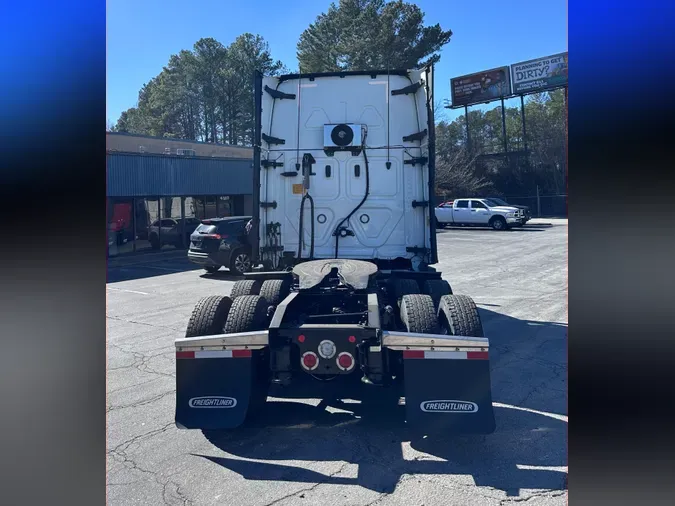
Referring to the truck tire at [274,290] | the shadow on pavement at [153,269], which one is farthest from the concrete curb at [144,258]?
the truck tire at [274,290]

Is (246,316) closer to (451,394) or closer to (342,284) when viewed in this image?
(342,284)

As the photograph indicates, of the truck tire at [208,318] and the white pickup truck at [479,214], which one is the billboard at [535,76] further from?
the truck tire at [208,318]

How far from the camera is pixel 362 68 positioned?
113ft

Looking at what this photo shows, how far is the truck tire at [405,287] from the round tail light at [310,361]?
71.4 inches

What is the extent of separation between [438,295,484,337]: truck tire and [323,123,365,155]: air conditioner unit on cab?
8.85 ft

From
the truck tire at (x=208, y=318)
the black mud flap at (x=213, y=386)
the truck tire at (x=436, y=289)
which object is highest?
the truck tire at (x=436, y=289)

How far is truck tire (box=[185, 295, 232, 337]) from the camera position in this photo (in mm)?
4934

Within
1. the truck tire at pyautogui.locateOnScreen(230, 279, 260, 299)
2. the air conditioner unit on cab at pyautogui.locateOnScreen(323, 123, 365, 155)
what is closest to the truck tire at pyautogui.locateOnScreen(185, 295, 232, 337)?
the truck tire at pyautogui.locateOnScreen(230, 279, 260, 299)

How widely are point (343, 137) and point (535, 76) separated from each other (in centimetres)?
4170

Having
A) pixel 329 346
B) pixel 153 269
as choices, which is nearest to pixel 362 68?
pixel 153 269

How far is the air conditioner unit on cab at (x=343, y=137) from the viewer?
682cm
